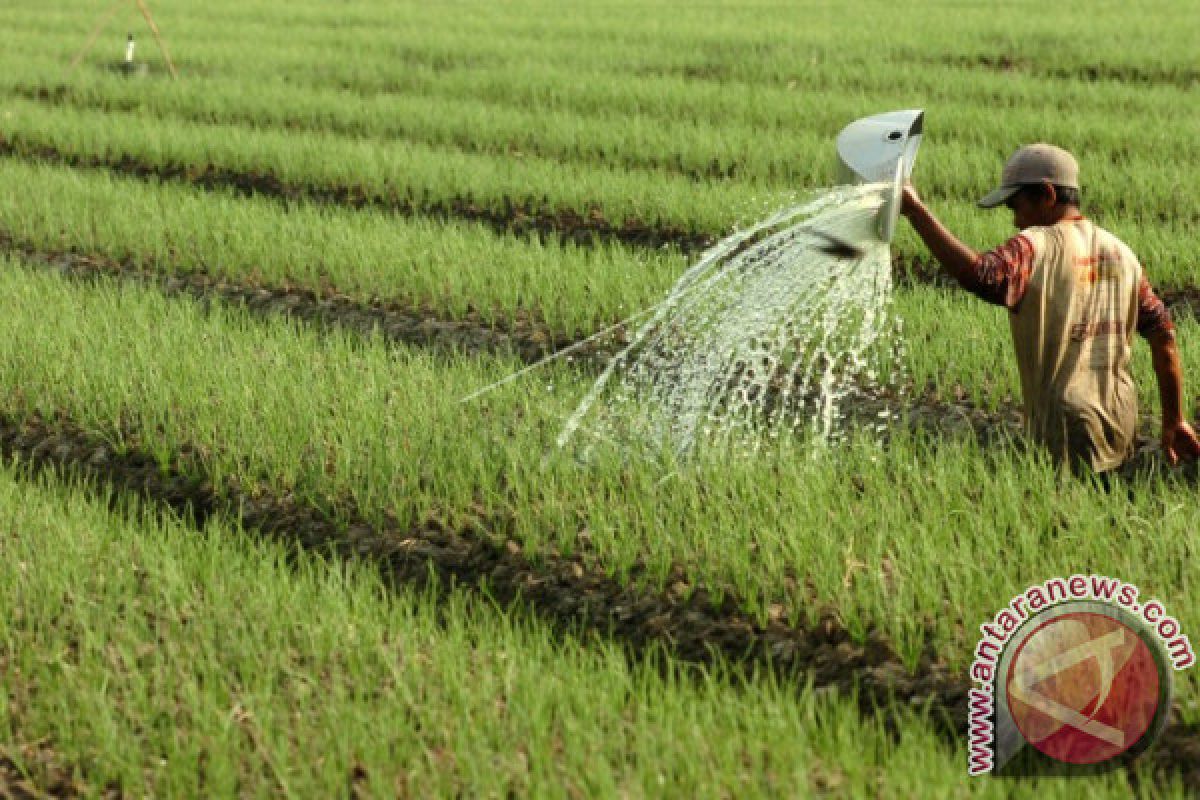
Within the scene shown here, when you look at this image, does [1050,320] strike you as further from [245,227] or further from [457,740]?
[245,227]

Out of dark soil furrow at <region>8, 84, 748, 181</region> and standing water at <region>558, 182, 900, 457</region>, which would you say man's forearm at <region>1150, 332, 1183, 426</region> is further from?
dark soil furrow at <region>8, 84, 748, 181</region>

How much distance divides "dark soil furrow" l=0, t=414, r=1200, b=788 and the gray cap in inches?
38.4

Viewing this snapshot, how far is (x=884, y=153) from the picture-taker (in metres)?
3.00

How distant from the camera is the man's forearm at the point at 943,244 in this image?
9.87ft

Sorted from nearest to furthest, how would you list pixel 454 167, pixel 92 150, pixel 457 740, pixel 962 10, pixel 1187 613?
pixel 457 740 < pixel 1187 613 < pixel 454 167 < pixel 92 150 < pixel 962 10

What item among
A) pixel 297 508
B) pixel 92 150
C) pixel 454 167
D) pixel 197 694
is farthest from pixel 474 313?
pixel 92 150

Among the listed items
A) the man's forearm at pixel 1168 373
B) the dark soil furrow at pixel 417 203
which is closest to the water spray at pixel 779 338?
the man's forearm at pixel 1168 373

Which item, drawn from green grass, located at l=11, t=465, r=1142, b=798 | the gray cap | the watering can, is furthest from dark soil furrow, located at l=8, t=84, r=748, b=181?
green grass, located at l=11, t=465, r=1142, b=798

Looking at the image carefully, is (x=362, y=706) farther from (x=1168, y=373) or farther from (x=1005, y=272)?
Result: (x=1168, y=373)

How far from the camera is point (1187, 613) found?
2986mm

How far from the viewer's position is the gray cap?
126 inches

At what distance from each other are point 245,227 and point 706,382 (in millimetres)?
3324

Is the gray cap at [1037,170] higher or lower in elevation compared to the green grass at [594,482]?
higher

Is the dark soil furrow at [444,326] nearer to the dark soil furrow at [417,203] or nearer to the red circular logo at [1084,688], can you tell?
the dark soil furrow at [417,203]
